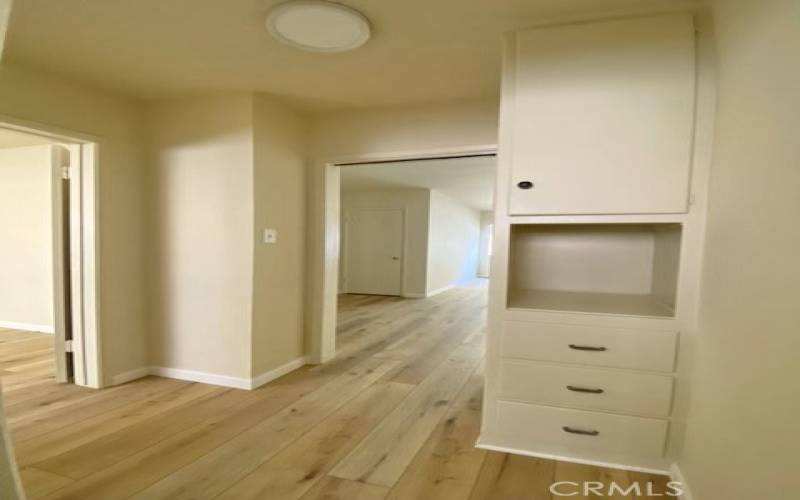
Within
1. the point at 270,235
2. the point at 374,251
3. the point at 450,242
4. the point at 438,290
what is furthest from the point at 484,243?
the point at 270,235

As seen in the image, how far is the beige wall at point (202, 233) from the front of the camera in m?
2.84

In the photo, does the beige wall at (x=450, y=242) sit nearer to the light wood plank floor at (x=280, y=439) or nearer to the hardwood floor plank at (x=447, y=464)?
the light wood plank floor at (x=280, y=439)

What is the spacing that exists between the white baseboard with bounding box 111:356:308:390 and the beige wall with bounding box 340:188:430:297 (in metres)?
4.54

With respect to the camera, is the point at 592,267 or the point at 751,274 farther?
the point at 592,267

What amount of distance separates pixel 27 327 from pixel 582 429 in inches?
235

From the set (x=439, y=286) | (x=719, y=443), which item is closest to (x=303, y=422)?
(x=719, y=443)

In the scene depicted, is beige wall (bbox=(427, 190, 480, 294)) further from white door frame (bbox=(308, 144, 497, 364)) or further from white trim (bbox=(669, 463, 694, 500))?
white trim (bbox=(669, 463, 694, 500))

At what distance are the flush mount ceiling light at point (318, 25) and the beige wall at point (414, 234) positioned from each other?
5594 millimetres

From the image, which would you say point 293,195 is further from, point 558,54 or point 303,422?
point 558,54

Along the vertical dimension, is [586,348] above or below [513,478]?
above

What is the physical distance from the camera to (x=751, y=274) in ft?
4.16

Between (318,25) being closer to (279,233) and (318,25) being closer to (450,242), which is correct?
(279,233)

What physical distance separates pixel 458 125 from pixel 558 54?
1.04 metres

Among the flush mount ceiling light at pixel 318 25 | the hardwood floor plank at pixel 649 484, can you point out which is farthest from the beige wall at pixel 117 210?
Result: the hardwood floor plank at pixel 649 484
